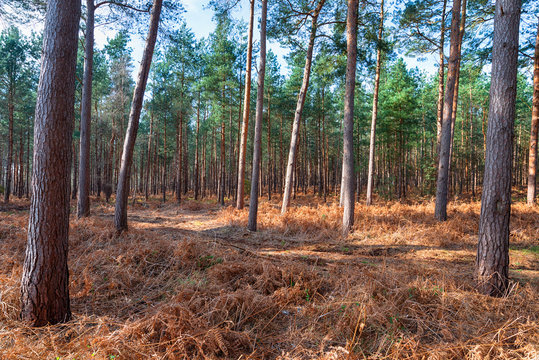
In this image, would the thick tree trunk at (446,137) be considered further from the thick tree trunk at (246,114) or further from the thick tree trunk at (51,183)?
the thick tree trunk at (51,183)

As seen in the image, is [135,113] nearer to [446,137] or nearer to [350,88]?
[350,88]

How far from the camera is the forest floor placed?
2.71 metres

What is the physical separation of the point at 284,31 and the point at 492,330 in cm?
1210

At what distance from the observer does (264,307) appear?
12.2 ft

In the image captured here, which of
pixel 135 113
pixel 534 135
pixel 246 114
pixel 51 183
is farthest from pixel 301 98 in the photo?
pixel 534 135

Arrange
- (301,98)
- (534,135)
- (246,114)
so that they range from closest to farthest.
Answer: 1. (301,98)
2. (534,135)
3. (246,114)

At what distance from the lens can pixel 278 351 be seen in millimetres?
2871

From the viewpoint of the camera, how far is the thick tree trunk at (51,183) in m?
3.18

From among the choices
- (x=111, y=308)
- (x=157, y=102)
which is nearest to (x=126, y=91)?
(x=157, y=102)

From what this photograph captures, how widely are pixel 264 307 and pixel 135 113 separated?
6672 mm

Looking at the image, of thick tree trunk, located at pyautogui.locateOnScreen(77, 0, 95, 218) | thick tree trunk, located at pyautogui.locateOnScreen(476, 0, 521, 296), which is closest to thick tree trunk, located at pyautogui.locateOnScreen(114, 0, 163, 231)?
thick tree trunk, located at pyautogui.locateOnScreen(77, 0, 95, 218)

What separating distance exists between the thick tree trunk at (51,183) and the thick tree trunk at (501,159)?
20.3ft

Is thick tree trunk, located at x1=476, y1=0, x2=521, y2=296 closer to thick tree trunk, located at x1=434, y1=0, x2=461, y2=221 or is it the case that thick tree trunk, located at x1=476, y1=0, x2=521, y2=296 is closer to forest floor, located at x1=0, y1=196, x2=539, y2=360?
forest floor, located at x1=0, y1=196, x2=539, y2=360

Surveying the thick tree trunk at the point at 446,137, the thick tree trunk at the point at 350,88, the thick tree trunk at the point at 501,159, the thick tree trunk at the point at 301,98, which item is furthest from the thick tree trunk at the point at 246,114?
the thick tree trunk at the point at 501,159
